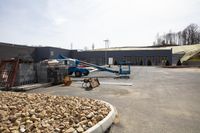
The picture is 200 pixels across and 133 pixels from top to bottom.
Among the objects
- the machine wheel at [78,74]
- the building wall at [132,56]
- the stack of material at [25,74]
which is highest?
the building wall at [132,56]

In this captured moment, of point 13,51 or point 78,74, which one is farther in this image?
point 13,51

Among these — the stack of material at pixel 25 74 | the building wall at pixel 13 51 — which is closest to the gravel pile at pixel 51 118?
the stack of material at pixel 25 74

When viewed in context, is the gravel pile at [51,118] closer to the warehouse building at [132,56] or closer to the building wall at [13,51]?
the building wall at [13,51]

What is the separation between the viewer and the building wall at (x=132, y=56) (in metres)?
52.8

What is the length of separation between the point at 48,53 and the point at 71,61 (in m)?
22.6

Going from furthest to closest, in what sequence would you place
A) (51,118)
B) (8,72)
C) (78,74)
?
1. (78,74)
2. (8,72)
3. (51,118)

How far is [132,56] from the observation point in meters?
55.0

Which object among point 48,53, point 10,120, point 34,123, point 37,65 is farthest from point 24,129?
point 48,53

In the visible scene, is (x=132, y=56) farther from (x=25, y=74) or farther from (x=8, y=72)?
(x=8, y=72)

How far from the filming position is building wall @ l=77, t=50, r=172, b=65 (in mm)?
52781

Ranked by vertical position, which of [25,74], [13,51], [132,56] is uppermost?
[13,51]

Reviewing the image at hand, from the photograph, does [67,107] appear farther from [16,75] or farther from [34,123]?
[16,75]

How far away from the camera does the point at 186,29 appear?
91.1 m

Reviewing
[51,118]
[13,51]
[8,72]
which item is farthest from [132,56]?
[51,118]
